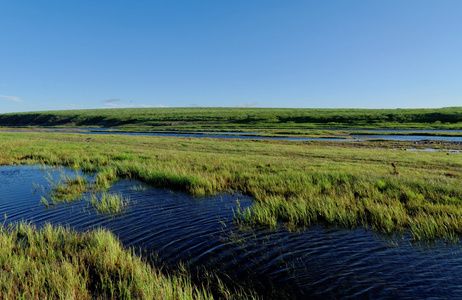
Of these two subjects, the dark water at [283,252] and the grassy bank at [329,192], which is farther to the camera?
the grassy bank at [329,192]

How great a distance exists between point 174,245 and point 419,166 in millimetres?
20394

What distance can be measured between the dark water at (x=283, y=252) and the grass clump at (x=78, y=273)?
3.63 ft

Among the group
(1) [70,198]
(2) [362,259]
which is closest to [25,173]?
(1) [70,198]

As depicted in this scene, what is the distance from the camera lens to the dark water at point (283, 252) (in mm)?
5938

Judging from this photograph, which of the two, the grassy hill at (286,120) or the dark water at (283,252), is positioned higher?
the grassy hill at (286,120)

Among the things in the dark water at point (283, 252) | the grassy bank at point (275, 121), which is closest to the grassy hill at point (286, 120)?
the grassy bank at point (275, 121)

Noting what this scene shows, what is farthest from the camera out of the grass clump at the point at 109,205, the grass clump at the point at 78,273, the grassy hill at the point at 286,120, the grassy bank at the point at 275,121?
the grassy hill at the point at 286,120

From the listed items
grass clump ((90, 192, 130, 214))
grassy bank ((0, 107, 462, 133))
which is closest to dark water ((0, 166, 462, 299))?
grass clump ((90, 192, 130, 214))

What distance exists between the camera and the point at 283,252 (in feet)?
24.4

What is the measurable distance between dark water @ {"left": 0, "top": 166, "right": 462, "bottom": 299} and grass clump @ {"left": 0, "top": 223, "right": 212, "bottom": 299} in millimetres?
1106

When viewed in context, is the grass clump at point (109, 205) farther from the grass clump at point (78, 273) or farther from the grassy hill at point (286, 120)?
the grassy hill at point (286, 120)

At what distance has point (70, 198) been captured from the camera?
12.3 m

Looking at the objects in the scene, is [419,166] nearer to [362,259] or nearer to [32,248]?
[362,259]

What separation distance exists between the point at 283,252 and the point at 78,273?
16.6 feet
